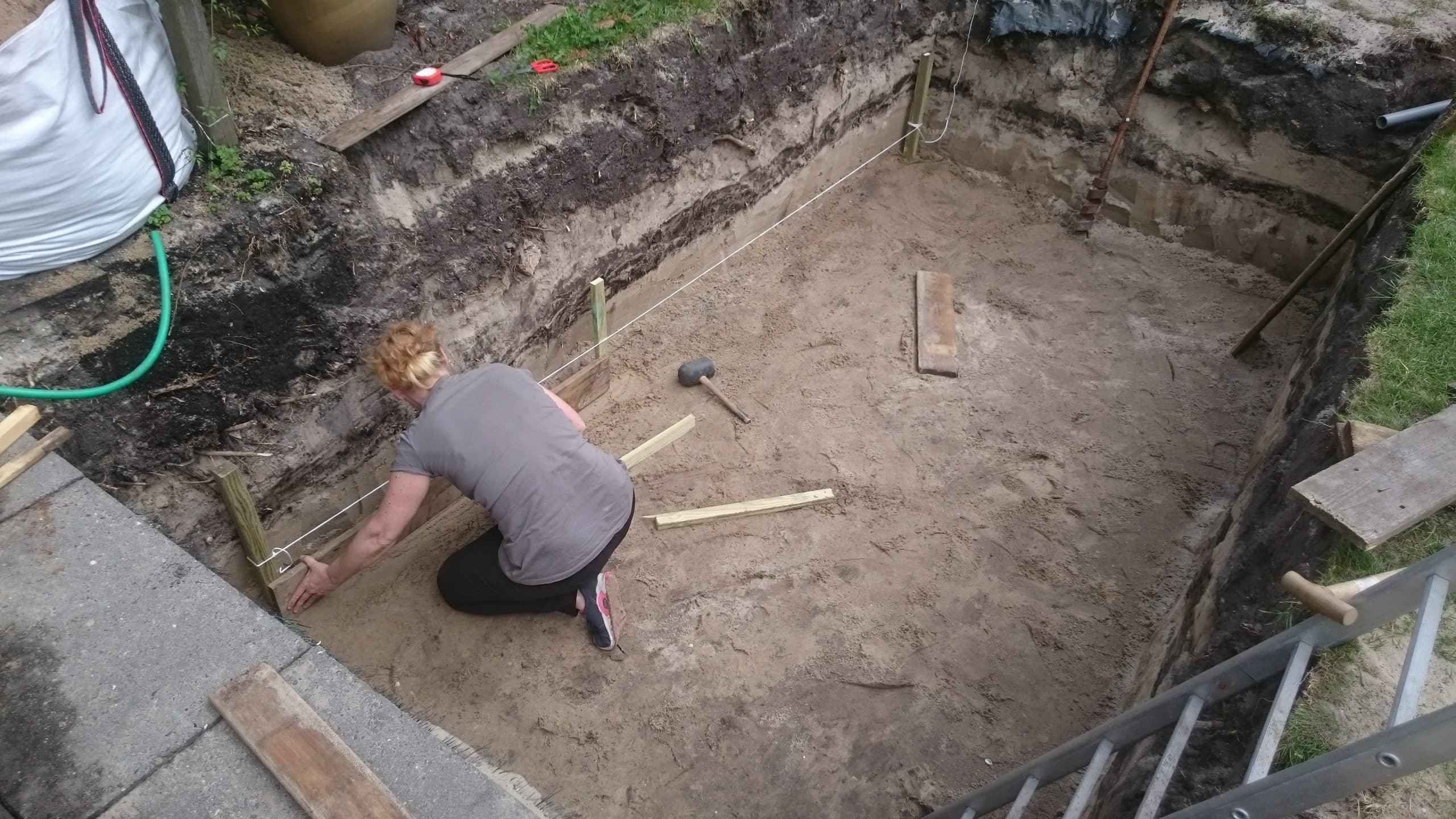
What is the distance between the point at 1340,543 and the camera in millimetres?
2809

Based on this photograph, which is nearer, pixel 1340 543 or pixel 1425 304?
pixel 1340 543

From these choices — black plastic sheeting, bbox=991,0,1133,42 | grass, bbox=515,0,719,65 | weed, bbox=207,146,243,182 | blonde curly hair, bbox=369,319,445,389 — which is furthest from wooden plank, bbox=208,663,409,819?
black plastic sheeting, bbox=991,0,1133,42

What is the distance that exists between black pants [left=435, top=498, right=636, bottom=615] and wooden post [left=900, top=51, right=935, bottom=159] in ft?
15.6

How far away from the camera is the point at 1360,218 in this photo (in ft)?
16.0

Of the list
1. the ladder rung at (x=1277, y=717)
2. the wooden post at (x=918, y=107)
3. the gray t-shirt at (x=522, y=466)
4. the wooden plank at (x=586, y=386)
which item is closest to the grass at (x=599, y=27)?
the wooden plank at (x=586, y=386)

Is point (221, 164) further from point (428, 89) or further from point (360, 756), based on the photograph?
point (360, 756)

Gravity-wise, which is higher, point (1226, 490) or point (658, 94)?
point (658, 94)

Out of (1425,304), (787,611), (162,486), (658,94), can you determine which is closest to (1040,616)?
(787,611)

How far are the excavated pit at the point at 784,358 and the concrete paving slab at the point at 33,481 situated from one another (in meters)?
0.46

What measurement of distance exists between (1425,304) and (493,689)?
4563 mm

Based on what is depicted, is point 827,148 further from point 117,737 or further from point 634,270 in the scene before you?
point 117,737

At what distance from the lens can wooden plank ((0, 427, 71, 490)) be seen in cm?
246

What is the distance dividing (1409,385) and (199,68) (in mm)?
4990

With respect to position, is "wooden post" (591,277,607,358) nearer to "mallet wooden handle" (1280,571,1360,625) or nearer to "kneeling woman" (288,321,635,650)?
"kneeling woman" (288,321,635,650)
